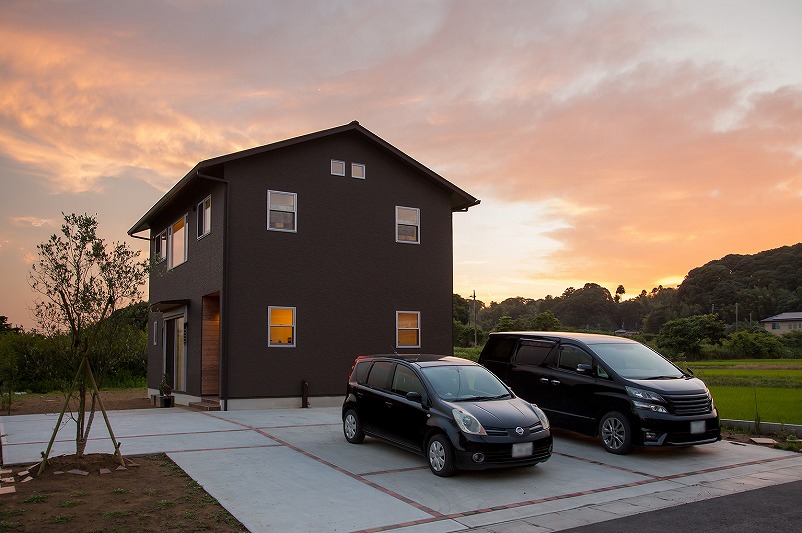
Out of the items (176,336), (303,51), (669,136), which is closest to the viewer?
(303,51)

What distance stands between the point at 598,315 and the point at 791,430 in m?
89.6

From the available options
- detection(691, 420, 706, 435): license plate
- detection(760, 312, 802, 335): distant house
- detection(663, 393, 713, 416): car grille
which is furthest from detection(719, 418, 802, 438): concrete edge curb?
detection(760, 312, 802, 335): distant house

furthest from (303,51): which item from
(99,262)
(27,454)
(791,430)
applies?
(791,430)

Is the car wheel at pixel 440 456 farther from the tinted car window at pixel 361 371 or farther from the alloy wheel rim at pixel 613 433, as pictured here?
the alloy wheel rim at pixel 613 433

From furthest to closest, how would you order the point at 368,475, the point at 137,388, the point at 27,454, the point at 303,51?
the point at 137,388
the point at 303,51
the point at 27,454
the point at 368,475

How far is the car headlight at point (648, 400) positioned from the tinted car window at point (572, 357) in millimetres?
1215

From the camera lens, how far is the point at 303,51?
54.8 feet

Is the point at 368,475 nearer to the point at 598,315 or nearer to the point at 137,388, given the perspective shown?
the point at 137,388

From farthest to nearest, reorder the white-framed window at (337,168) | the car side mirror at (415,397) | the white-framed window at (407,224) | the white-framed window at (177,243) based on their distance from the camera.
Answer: the white-framed window at (177,243)
the white-framed window at (407,224)
the white-framed window at (337,168)
the car side mirror at (415,397)

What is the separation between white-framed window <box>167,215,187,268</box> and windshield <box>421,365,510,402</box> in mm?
13075

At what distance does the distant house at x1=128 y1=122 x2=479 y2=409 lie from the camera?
17.1 metres

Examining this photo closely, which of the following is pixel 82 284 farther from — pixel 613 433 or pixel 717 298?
pixel 717 298

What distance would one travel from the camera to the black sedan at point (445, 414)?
8.51m

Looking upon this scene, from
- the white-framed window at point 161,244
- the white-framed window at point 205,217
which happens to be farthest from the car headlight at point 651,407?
the white-framed window at point 161,244
